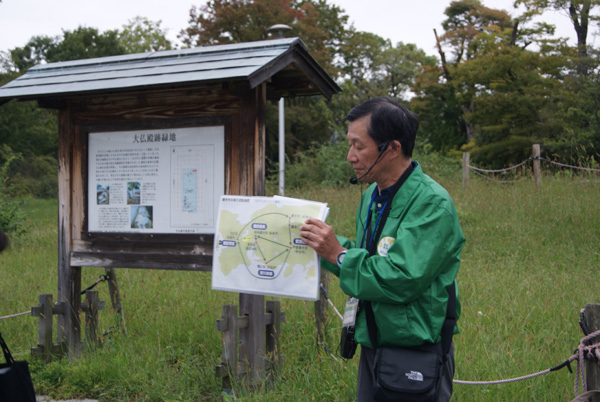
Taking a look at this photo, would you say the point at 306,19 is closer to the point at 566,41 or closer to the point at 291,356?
the point at 566,41

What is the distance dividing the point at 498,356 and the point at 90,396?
10.6ft

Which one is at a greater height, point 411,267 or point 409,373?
point 411,267

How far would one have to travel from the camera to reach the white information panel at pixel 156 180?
4426 mm

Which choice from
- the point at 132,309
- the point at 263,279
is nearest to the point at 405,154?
the point at 263,279

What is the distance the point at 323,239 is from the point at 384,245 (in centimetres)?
26

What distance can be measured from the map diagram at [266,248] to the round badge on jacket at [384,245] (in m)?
0.36

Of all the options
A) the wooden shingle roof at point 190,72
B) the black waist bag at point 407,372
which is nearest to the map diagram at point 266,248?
the black waist bag at point 407,372

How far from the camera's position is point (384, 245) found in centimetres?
222

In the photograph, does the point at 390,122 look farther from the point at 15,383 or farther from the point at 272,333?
the point at 272,333

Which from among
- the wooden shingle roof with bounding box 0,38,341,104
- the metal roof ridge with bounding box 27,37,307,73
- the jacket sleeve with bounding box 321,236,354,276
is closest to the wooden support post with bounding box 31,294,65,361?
the wooden shingle roof with bounding box 0,38,341,104

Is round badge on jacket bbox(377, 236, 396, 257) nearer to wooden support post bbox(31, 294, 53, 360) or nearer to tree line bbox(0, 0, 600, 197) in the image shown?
wooden support post bbox(31, 294, 53, 360)

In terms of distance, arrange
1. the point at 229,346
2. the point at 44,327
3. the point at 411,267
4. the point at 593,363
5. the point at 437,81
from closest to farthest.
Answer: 1. the point at 411,267
2. the point at 593,363
3. the point at 229,346
4. the point at 44,327
5. the point at 437,81

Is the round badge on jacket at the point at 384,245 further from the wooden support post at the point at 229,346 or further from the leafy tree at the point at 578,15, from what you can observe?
the leafy tree at the point at 578,15

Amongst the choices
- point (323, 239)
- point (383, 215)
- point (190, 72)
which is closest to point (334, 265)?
point (323, 239)
